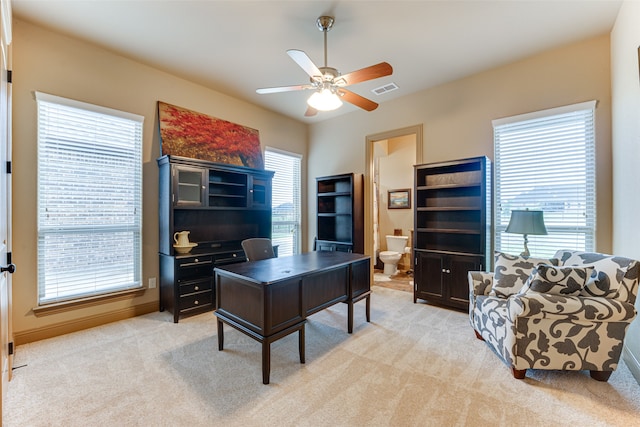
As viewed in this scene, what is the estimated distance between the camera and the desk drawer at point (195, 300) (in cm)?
321

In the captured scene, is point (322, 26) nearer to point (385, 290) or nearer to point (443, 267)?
point (443, 267)

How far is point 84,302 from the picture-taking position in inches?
116

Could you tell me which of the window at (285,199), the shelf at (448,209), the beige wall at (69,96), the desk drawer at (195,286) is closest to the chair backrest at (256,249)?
the desk drawer at (195,286)

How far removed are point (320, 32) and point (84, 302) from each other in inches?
148

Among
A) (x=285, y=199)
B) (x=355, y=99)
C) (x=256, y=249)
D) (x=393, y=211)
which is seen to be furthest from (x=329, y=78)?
(x=393, y=211)

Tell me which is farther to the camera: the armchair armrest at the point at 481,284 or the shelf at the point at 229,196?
the shelf at the point at 229,196

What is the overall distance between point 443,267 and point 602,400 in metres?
1.84

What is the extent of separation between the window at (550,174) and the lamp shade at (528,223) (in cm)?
42

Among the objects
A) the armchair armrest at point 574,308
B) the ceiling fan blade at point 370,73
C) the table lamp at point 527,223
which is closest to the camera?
the armchair armrest at point 574,308

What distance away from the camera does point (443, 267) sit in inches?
141

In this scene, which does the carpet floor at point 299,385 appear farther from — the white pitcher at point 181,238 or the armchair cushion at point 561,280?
the white pitcher at point 181,238

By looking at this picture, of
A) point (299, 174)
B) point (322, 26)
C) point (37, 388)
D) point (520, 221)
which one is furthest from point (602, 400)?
point (299, 174)

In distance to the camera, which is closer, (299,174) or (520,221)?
(520,221)

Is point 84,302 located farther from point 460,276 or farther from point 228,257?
point 460,276
